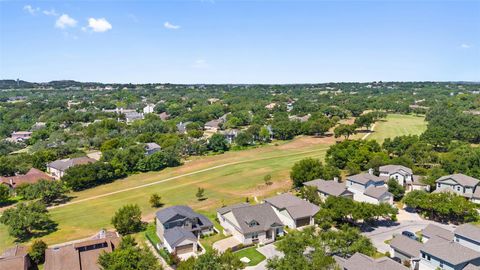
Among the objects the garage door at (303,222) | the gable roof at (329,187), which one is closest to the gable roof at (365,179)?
the gable roof at (329,187)

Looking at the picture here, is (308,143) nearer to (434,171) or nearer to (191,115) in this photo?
(434,171)

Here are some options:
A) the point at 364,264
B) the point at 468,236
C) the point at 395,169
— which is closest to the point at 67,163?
the point at 364,264

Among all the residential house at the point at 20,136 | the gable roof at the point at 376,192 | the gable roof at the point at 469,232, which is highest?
the gable roof at the point at 469,232

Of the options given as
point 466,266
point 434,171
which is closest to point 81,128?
point 434,171

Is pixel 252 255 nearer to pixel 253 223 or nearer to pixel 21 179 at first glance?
pixel 253 223

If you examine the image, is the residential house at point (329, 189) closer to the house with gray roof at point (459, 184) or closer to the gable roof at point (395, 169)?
the gable roof at point (395, 169)

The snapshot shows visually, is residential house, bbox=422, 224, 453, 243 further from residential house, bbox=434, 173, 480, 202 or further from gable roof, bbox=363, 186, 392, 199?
residential house, bbox=434, 173, 480, 202

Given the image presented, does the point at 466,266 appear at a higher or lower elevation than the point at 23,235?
higher
